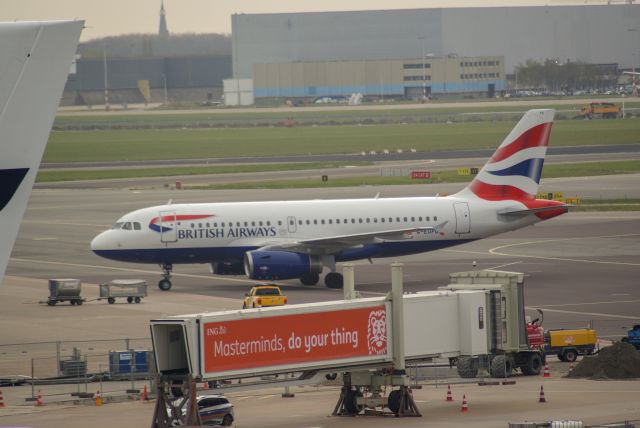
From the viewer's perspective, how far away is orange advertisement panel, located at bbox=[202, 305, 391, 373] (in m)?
32.9

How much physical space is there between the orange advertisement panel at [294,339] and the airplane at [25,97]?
16.4m

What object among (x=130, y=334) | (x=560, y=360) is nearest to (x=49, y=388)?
(x=130, y=334)

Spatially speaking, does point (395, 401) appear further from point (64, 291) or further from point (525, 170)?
point (525, 170)

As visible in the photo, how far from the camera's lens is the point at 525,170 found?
67.1 meters

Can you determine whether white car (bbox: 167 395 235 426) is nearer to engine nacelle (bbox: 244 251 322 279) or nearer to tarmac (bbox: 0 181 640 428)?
tarmac (bbox: 0 181 640 428)

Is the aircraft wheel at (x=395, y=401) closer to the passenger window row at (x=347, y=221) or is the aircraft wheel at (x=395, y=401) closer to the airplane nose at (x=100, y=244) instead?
the passenger window row at (x=347, y=221)

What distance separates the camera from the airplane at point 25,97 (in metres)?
15.6

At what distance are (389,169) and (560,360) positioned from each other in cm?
8335

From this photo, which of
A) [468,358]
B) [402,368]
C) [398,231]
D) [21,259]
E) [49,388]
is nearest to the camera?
[402,368]

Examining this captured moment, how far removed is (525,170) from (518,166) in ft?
1.34

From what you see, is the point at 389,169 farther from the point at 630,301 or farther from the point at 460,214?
the point at 630,301

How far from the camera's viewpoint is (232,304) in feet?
196

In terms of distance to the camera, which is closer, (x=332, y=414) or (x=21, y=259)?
(x=332, y=414)

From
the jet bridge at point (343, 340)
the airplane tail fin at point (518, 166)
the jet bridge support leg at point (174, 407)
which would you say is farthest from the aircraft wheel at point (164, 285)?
the jet bridge support leg at point (174, 407)
